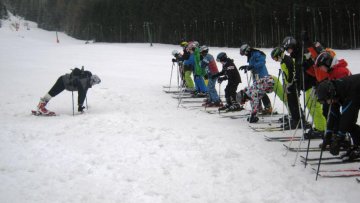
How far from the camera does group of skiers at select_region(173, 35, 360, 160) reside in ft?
17.5

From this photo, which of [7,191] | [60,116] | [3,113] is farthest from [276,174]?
[3,113]

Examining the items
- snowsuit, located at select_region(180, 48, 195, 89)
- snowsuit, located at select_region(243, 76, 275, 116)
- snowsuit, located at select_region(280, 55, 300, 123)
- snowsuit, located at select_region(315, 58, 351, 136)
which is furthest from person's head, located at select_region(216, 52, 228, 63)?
snowsuit, located at select_region(315, 58, 351, 136)

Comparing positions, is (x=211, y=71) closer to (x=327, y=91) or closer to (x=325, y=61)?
(x=325, y=61)

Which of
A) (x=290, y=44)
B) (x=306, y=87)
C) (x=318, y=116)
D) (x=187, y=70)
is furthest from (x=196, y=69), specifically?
(x=318, y=116)

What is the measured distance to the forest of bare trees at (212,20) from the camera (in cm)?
2909

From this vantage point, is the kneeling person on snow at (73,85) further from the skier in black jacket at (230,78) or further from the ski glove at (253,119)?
the ski glove at (253,119)

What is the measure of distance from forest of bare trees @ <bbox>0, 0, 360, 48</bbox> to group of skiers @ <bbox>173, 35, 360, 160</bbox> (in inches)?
60.8

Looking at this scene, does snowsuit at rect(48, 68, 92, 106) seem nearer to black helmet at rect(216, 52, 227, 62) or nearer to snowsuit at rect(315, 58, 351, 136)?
black helmet at rect(216, 52, 227, 62)

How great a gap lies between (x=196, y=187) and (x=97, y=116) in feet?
17.1

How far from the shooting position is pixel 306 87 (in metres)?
7.48

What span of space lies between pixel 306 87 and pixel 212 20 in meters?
37.7

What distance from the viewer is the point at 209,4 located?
1741 inches

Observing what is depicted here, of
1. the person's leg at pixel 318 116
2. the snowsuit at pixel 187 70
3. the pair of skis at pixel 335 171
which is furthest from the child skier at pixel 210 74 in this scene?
A: the pair of skis at pixel 335 171

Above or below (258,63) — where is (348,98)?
below
